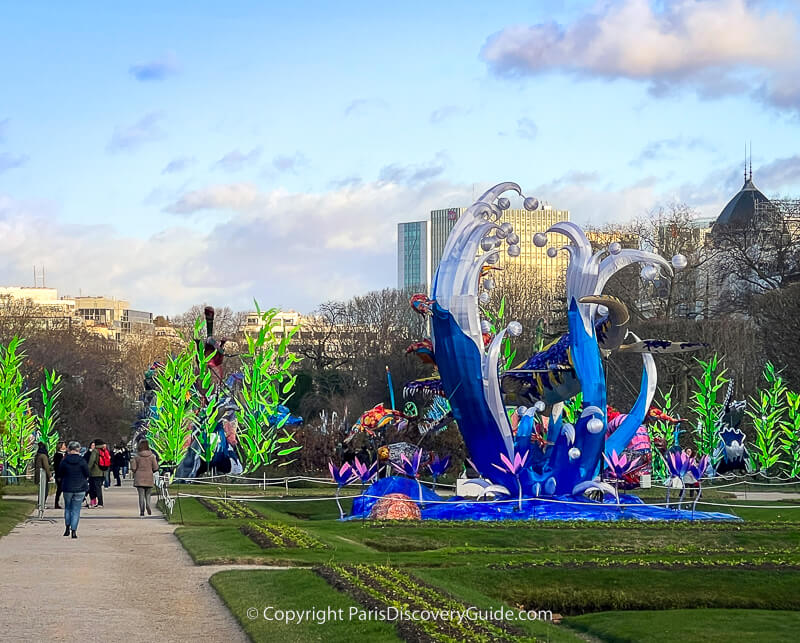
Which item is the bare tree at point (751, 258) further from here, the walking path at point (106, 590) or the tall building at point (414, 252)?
the tall building at point (414, 252)

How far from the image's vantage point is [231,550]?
19734mm

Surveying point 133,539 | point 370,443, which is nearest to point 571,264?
point 133,539

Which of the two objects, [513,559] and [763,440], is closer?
[513,559]

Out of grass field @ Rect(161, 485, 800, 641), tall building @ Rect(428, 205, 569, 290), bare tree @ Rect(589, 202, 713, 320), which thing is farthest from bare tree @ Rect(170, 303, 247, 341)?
grass field @ Rect(161, 485, 800, 641)

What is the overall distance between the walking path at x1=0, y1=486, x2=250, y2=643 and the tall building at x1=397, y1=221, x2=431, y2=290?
129 metres

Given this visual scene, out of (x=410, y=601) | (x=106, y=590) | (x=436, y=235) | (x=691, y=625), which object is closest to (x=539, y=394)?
(x=106, y=590)

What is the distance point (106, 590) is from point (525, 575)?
529cm

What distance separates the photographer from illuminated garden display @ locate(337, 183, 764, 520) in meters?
28.4

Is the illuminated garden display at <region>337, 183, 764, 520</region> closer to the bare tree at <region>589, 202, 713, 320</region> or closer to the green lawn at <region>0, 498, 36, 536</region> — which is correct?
the green lawn at <region>0, 498, 36, 536</region>

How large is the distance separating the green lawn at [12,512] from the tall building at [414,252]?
11893cm

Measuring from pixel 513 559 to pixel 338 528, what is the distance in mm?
6690

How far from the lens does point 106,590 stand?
15.7m

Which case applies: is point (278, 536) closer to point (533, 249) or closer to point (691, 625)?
point (691, 625)

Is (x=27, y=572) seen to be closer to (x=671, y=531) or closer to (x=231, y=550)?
(x=231, y=550)
